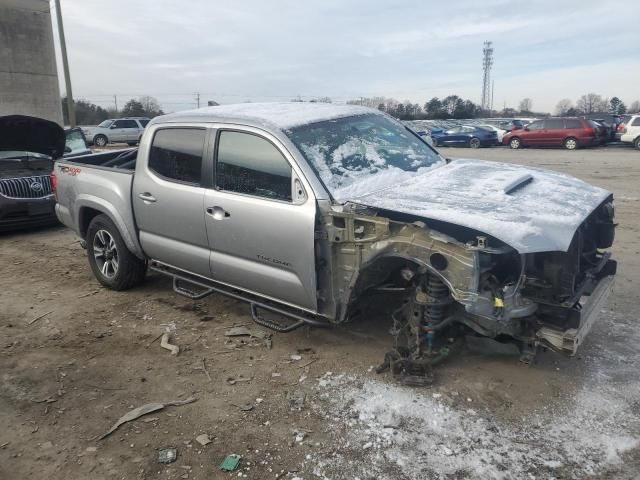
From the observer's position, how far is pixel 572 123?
2305cm

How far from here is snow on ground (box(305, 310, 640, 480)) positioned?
2.82 metres

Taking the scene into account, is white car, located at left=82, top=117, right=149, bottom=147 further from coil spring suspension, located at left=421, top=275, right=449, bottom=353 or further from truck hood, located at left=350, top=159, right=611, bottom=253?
coil spring suspension, located at left=421, top=275, right=449, bottom=353

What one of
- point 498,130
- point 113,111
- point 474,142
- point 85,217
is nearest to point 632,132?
point 498,130

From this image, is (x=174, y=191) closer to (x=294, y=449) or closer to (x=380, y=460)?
(x=294, y=449)

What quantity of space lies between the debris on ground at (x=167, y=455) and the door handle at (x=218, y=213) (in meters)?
1.76

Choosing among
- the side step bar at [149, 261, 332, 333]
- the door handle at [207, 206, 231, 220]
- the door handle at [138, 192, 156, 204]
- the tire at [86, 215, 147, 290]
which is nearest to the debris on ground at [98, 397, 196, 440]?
the side step bar at [149, 261, 332, 333]

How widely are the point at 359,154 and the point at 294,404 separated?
1944 millimetres

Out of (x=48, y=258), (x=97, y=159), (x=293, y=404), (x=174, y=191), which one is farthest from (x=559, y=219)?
(x=48, y=258)

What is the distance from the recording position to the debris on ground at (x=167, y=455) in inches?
117

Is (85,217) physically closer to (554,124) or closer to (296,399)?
(296,399)

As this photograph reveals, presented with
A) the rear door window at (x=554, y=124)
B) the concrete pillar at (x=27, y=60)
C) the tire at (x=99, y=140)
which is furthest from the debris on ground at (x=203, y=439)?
the tire at (x=99, y=140)

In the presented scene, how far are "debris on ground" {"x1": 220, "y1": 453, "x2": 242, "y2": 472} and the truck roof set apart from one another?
2291mm

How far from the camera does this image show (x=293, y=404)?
3455mm

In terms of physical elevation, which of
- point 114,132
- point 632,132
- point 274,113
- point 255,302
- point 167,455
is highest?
point 274,113
